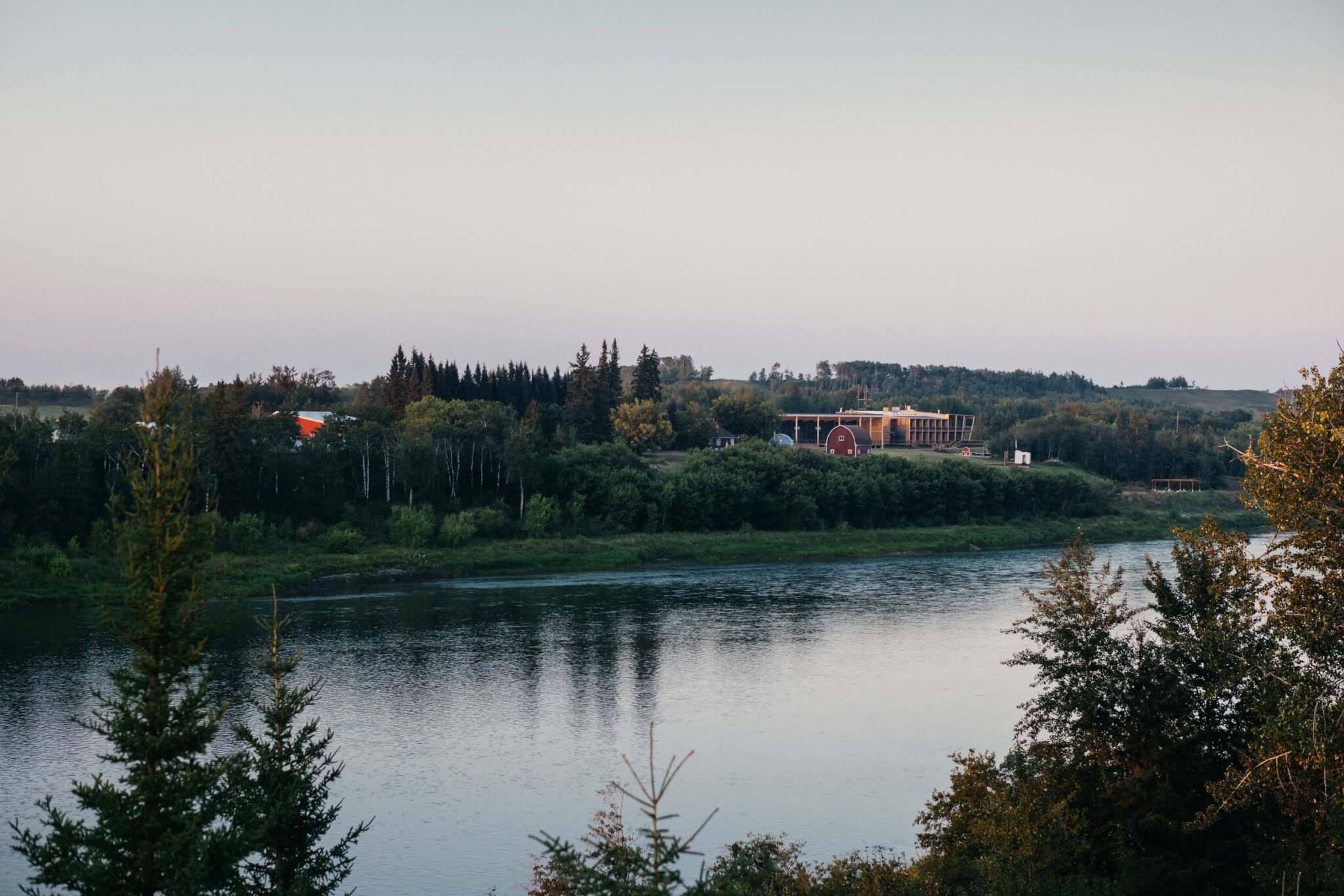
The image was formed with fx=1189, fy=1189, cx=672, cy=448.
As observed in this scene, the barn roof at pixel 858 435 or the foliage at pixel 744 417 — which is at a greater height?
the foliage at pixel 744 417

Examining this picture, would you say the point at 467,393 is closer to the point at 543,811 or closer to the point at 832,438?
the point at 832,438

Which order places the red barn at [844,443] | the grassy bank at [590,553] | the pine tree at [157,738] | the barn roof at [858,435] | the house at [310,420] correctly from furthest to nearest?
the barn roof at [858,435] → the red barn at [844,443] → the house at [310,420] → the grassy bank at [590,553] → the pine tree at [157,738]

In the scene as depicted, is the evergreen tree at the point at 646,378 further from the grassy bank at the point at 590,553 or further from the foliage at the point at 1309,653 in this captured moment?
the foliage at the point at 1309,653

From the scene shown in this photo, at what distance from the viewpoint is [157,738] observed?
14.1 metres

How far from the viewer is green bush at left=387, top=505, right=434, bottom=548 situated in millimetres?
58594

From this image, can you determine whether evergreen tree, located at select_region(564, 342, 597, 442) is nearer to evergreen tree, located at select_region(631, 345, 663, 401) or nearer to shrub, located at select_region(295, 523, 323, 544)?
evergreen tree, located at select_region(631, 345, 663, 401)

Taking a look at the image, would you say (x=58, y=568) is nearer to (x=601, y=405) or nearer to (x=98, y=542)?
(x=98, y=542)

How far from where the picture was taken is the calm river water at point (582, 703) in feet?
77.0

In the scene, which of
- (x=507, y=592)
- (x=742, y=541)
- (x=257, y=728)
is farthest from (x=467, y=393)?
(x=257, y=728)

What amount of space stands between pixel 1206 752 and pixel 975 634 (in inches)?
929

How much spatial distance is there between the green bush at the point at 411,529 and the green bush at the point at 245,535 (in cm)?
663

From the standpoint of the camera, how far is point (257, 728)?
29.1 metres

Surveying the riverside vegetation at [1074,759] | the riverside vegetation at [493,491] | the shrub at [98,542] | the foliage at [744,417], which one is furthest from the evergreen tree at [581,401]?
the riverside vegetation at [1074,759]

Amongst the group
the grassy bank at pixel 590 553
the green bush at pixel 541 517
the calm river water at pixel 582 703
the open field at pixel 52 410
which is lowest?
the calm river water at pixel 582 703
